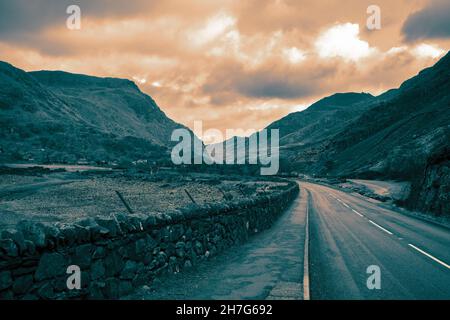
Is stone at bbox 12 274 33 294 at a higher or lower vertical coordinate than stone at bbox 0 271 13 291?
lower

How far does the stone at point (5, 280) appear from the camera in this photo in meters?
4.67

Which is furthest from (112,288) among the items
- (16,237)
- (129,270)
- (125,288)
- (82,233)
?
(16,237)

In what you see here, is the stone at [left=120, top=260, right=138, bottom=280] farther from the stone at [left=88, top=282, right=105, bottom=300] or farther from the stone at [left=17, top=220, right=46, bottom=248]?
the stone at [left=17, top=220, right=46, bottom=248]

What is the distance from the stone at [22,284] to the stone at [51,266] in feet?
0.34

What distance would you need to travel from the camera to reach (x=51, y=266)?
532 cm

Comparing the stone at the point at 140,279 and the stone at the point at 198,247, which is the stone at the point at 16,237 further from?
the stone at the point at 198,247

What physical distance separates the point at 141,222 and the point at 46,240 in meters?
2.27

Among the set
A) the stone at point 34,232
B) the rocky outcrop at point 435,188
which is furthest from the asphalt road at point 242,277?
the rocky outcrop at point 435,188

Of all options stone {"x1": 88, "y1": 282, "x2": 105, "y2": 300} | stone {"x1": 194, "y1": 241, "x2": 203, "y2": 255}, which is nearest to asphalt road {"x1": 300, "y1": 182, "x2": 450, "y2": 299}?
stone {"x1": 194, "y1": 241, "x2": 203, "y2": 255}

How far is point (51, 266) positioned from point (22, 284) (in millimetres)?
471

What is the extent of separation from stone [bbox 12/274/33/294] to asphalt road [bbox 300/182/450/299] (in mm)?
5335

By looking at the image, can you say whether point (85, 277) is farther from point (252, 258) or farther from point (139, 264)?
point (252, 258)

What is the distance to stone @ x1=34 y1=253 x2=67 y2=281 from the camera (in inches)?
203
